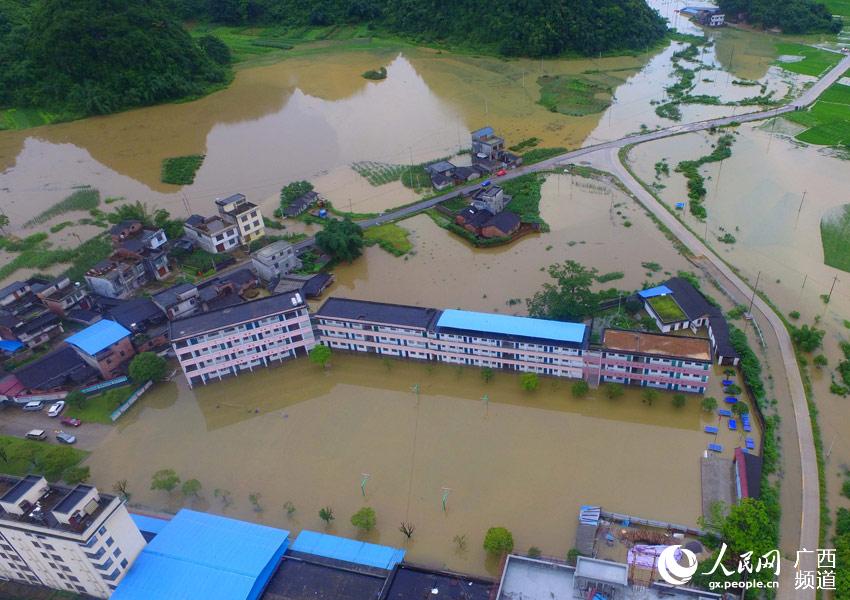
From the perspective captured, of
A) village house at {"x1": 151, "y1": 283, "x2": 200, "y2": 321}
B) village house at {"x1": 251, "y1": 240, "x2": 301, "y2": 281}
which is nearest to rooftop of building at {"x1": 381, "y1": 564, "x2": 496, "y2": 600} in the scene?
village house at {"x1": 151, "y1": 283, "x2": 200, "y2": 321}

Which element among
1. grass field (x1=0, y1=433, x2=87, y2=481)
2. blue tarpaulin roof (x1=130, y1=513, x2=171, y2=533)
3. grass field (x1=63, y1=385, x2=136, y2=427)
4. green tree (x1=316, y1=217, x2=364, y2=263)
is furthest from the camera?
green tree (x1=316, y1=217, x2=364, y2=263)

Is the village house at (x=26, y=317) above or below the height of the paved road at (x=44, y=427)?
above

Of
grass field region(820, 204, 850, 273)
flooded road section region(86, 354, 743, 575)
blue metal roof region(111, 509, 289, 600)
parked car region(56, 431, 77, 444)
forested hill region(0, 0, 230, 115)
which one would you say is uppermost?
forested hill region(0, 0, 230, 115)

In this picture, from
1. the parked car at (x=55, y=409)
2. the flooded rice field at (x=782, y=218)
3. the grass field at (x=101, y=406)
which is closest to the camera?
the flooded rice field at (x=782, y=218)

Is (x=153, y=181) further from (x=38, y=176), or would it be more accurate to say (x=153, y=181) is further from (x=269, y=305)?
(x=269, y=305)

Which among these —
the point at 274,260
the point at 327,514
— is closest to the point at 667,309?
the point at 327,514

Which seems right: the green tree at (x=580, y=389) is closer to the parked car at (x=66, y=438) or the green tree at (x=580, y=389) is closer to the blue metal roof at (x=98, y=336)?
the blue metal roof at (x=98, y=336)

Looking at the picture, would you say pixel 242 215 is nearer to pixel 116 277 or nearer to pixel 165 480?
pixel 116 277

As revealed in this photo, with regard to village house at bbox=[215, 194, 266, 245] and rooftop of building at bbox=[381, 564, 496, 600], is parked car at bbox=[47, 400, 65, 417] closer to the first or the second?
village house at bbox=[215, 194, 266, 245]

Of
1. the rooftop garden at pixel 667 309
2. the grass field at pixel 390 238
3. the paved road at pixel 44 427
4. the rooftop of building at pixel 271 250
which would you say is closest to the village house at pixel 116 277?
the rooftop of building at pixel 271 250
